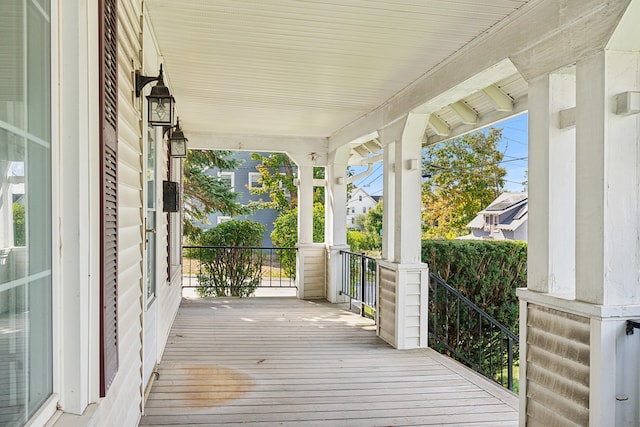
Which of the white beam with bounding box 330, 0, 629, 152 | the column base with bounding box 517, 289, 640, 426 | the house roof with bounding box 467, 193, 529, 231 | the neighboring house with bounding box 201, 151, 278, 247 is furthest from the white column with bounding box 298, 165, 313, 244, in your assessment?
the neighboring house with bounding box 201, 151, 278, 247

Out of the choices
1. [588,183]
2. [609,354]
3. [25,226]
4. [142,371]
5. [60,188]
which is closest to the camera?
[25,226]

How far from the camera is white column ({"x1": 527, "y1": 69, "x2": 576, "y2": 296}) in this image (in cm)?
285

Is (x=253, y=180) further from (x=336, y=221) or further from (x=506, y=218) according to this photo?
(x=336, y=221)

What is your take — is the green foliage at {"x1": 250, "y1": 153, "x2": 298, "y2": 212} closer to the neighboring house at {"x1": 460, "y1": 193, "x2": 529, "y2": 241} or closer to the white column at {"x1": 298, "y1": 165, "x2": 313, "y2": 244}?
the white column at {"x1": 298, "y1": 165, "x2": 313, "y2": 244}

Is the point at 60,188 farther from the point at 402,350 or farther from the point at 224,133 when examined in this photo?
the point at 224,133

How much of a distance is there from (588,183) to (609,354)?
862 millimetres

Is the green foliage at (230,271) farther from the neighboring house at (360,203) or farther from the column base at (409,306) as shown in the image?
the neighboring house at (360,203)

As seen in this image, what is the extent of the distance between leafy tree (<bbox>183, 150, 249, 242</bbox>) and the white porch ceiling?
4576 millimetres

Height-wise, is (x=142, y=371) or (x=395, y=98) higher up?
(x=395, y=98)

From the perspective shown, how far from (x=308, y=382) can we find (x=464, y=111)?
3.47m

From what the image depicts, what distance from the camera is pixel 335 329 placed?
5992 mm

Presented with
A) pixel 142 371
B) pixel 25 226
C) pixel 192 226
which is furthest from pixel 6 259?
pixel 192 226

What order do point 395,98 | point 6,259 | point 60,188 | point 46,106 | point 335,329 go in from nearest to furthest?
point 6,259, point 46,106, point 60,188, point 395,98, point 335,329

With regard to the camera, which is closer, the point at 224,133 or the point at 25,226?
the point at 25,226
